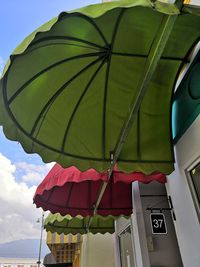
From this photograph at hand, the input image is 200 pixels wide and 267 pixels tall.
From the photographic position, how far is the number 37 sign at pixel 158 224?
153 inches

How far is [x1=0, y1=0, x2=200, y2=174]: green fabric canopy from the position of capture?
5.27 ft

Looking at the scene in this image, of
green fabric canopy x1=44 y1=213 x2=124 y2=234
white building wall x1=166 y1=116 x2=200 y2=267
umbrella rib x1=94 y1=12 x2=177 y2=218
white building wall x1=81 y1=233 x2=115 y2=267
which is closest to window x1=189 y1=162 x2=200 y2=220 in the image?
white building wall x1=166 y1=116 x2=200 y2=267

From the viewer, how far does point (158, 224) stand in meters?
3.91

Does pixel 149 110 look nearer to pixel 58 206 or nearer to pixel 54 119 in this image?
pixel 54 119

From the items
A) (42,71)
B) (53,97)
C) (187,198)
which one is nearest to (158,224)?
(187,198)

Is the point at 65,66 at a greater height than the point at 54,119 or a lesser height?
greater

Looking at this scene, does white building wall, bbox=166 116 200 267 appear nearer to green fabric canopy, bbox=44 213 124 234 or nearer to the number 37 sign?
the number 37 sign

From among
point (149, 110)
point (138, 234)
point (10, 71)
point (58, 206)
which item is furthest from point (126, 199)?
point (10, 71)

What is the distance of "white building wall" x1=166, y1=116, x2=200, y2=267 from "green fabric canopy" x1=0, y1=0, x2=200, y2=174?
0.17 m

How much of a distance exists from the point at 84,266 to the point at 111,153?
23.4ft

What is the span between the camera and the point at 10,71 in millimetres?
1687

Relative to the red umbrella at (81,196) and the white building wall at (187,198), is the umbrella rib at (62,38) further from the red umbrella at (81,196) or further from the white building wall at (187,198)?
the red umbrella at (81,196)

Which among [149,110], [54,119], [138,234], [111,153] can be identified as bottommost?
[138,234]

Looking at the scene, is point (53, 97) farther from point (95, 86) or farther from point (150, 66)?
point (150, 66)
